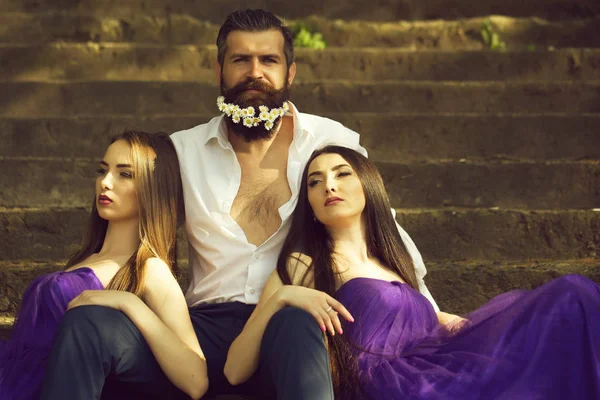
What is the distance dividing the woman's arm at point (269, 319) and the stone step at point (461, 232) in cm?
125

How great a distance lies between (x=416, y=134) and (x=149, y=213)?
1.86 metres

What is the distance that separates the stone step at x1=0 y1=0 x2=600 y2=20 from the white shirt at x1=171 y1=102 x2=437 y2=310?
9.52 feet

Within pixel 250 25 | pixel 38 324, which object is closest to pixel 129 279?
pixel 38 324

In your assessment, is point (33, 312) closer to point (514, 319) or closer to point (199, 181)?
point (199, 181)

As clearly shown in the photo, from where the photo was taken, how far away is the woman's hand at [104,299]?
2.90 m

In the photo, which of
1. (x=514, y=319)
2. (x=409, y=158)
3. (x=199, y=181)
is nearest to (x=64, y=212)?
(x=199, y=181)

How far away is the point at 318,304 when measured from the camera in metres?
2.88

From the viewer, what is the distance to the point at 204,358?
3033 millimetres

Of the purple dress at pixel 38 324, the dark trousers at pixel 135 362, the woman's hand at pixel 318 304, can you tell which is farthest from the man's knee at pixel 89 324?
the woman's hand at pixel 318 304

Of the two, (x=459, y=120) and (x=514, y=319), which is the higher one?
(x=459, y=120)

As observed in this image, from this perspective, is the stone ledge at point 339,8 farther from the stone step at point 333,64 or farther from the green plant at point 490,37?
the stone step at point 333,64

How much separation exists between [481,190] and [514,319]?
1.53m

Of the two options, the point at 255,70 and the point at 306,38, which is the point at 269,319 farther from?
the point at 306,38

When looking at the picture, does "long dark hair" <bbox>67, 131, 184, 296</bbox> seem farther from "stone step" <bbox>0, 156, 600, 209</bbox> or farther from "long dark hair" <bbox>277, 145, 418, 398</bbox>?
"stone step" <bbox>0, 156, 600, 209</bbox>
